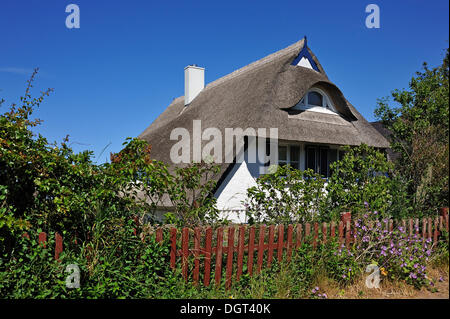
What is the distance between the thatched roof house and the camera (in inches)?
400

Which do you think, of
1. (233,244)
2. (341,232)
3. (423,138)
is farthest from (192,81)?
(233,244)

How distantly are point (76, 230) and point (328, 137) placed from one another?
889 cm

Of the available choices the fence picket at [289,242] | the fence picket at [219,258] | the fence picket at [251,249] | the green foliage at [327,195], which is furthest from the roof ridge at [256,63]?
the fence picket at [219,258]

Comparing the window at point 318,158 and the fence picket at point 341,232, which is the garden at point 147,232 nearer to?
the fence picket at point 341,232

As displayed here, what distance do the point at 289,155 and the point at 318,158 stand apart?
120 cm

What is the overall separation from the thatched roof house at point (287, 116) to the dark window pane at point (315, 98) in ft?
0.12

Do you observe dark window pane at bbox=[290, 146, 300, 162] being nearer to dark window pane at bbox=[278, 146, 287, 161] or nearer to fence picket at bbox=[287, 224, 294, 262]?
dark window pane at bbox=[278, 146, 287, 161]

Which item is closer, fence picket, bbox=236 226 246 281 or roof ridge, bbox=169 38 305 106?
fence picket, bbox=236 226 246 281

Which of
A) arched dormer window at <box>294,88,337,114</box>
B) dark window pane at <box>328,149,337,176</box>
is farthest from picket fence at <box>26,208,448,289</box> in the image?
arched dormer window at <box>294,88,337,114</box>

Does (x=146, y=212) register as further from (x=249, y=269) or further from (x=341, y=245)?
(x=341, y=245)

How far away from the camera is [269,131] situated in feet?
33.1

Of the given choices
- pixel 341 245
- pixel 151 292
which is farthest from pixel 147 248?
pixel 341 245

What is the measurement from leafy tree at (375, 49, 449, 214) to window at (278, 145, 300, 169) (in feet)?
9.44

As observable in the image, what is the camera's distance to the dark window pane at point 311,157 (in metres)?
11.6
